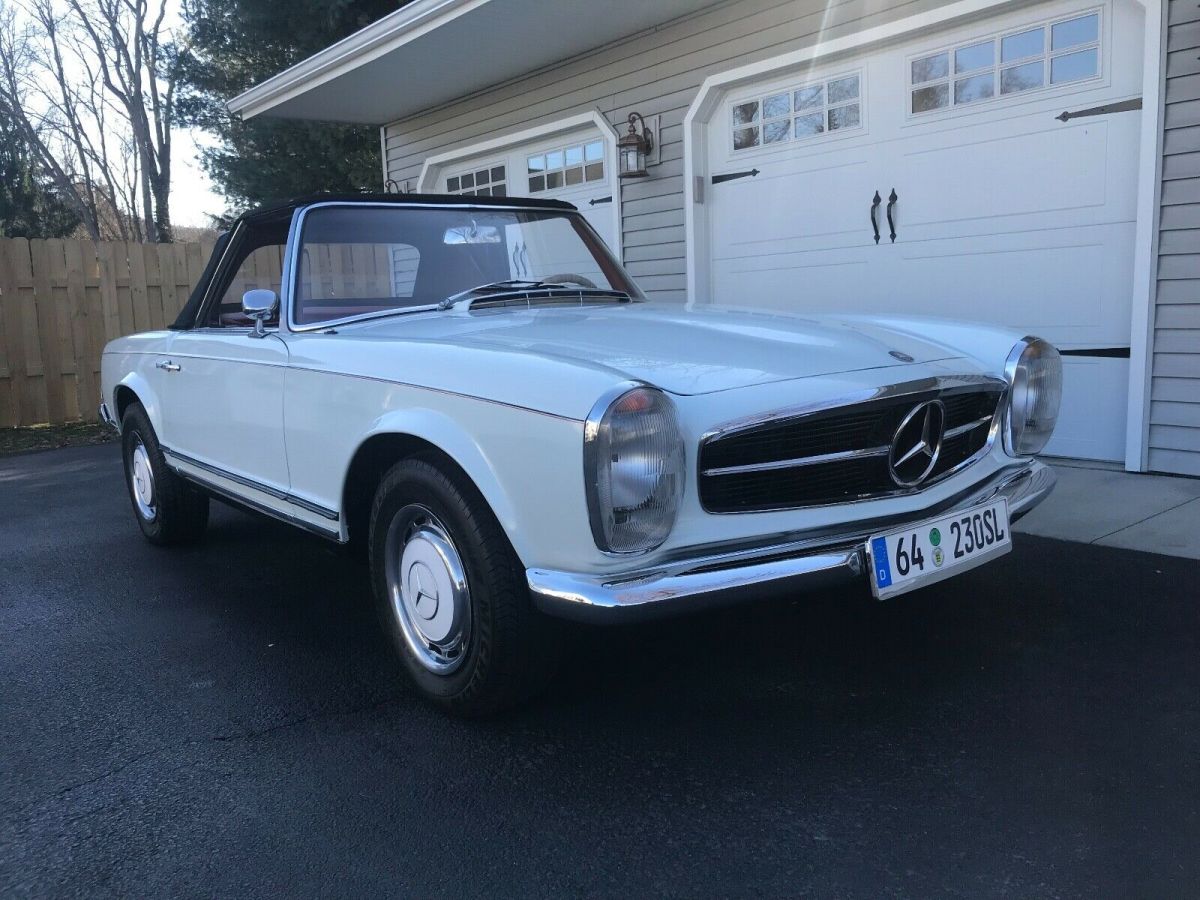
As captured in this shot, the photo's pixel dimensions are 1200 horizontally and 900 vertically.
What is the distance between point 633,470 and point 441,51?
23.2 feet

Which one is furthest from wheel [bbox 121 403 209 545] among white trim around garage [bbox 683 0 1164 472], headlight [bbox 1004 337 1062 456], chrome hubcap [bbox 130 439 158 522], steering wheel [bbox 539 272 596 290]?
headlight [bbox 1004 337 1062 456]

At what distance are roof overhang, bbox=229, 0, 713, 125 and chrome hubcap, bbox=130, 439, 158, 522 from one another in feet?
13.6

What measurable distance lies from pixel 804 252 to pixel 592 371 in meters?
4.96

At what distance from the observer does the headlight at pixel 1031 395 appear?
3021 mm

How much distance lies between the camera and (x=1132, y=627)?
3.20 metres

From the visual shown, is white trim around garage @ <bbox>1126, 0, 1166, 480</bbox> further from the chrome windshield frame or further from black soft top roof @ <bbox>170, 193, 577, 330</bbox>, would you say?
the chrome windshield frame

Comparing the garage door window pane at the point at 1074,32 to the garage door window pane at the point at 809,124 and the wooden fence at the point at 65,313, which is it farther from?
the wooden fence at the point at 65,313

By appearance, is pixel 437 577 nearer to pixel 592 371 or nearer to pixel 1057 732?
pixel 592 371

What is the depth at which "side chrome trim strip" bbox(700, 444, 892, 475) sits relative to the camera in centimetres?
235

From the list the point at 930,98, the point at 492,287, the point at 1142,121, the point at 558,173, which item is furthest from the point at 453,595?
the point at 558,173

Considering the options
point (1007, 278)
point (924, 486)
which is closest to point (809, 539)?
point (924, 486)

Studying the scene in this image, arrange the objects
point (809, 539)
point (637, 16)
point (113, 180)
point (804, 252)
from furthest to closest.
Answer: point (113, 180), point (637, 16), point (804, 252), point (809, 539)


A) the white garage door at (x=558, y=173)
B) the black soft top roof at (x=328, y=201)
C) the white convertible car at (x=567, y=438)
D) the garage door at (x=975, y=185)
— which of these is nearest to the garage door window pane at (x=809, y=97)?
the garage door at (x=975, y=185)

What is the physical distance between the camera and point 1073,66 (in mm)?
5309
